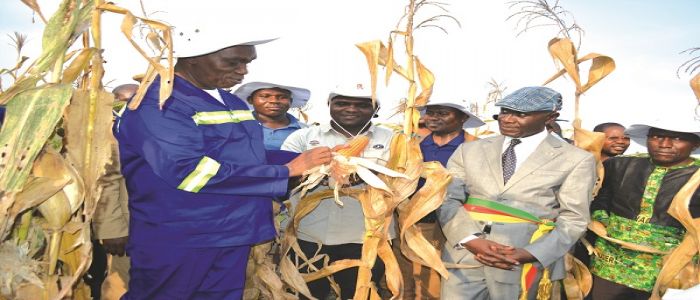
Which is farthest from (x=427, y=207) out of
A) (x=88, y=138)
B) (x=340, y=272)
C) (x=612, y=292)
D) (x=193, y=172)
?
(x=88, y=138)

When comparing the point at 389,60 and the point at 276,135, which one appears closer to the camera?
the point at 389,60

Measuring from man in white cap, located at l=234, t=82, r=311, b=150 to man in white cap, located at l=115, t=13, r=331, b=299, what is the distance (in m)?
1.99

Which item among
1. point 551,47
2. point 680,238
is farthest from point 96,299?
point 680,238

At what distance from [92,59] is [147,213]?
0.77 metres

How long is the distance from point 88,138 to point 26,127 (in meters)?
0.31

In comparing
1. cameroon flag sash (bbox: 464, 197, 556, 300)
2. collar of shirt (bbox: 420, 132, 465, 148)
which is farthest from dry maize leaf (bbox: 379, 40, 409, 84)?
collar of shirt (bbox: 420, 132, 465, 148)

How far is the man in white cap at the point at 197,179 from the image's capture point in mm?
2213

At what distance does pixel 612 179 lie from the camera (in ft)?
11.4

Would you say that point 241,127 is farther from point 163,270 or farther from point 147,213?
point 163,270

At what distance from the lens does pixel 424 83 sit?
287cm

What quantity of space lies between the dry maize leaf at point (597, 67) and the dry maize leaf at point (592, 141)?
0.93ft

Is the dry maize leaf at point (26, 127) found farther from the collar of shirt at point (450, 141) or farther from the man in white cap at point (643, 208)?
the collar of shirt at point (450, 141)

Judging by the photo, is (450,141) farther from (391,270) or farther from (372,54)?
(372,54)

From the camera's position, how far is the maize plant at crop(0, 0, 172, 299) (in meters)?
1.99
